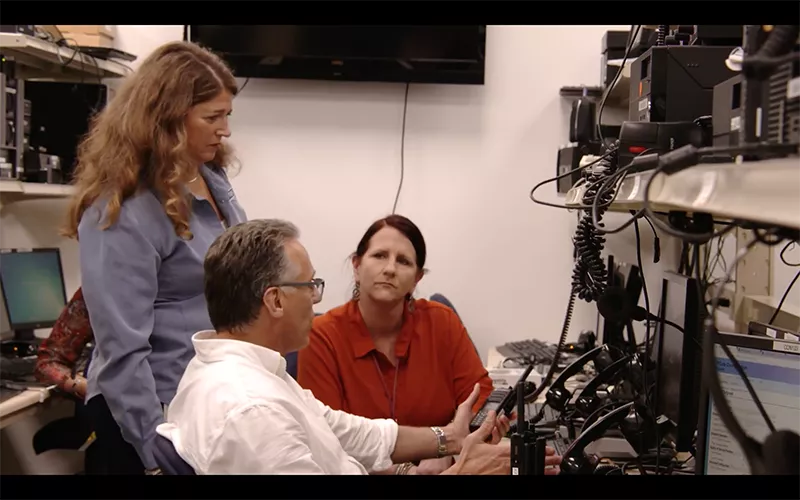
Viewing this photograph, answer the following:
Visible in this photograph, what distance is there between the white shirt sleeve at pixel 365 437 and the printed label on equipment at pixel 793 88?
4.38 feet

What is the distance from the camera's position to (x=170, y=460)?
131 centimetres

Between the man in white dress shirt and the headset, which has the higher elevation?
the man in white dress shirt

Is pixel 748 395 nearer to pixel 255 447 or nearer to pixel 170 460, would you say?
pixel 255 447

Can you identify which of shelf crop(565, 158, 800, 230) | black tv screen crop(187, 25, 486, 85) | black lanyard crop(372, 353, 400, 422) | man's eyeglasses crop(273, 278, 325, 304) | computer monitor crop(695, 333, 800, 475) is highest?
black tv screen crop(187, 25, 486, 85)

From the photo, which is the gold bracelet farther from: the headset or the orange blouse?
the headset

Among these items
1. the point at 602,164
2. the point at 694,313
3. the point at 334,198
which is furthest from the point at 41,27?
the point at 694,313

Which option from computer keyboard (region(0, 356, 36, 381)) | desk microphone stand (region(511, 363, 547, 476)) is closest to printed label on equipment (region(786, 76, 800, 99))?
desk microphone stand (region(511, 363, 547, 476))

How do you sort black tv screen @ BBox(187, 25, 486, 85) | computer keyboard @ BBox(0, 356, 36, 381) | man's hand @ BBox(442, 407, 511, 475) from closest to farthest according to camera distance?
man's hand @ BBox(442, 407, 511, 475) < computer keyboard @ BBox(0, 356, 36, 381) < black tv screen @ BBox(187, 25, 486, 85)

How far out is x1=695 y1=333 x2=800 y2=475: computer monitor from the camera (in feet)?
4.33

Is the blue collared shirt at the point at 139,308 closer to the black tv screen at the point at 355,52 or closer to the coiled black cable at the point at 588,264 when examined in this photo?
the coiled black cable at the point at 588,264

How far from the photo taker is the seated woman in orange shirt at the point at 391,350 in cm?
230

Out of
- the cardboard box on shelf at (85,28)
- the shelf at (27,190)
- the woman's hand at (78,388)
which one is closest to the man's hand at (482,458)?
the woman's hand at (78,388)

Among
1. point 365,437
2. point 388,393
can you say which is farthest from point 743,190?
point 388,393

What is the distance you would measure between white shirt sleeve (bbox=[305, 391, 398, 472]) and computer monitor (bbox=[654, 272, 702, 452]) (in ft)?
2.18
